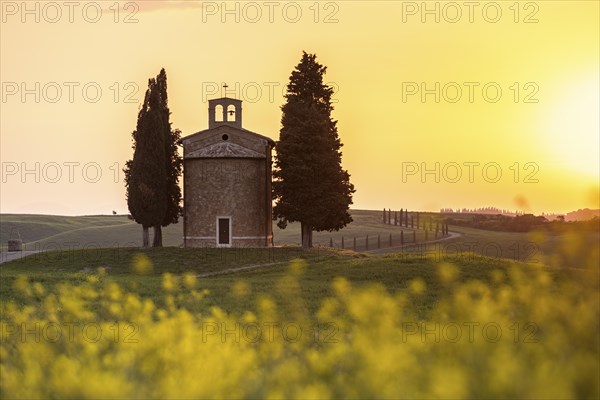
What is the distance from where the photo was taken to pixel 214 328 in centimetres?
1437

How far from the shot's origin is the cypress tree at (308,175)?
52250 mm

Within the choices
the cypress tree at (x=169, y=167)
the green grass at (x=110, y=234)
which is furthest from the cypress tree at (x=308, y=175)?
the green grass at (x=110, y=234)

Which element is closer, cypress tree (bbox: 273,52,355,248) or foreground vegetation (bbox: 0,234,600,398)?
foreground vegetation (bbox: 0,234,600,398)

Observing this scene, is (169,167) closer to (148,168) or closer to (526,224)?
(148,168)

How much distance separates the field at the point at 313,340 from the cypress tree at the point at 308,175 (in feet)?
52.6

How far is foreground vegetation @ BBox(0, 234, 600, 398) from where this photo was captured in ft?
23.5

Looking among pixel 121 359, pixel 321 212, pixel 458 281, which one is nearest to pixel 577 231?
pixel 321 212

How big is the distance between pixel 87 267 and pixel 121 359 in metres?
37.6

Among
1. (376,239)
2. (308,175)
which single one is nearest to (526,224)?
(376,239)

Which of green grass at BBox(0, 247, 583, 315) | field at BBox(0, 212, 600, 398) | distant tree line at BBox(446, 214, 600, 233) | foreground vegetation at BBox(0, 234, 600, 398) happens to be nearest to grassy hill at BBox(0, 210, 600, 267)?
distant tree line at BBox(446, 214, 600, 233)

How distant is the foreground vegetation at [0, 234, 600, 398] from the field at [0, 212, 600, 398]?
0.03m

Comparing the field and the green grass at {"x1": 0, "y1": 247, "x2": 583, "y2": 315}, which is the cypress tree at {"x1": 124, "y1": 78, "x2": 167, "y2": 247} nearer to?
the green grass at {"x1": 0, "y1": 247, "x2": 583, "y2": 315}

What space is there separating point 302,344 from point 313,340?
0.83 m

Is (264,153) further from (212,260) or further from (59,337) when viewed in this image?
(59,337)
